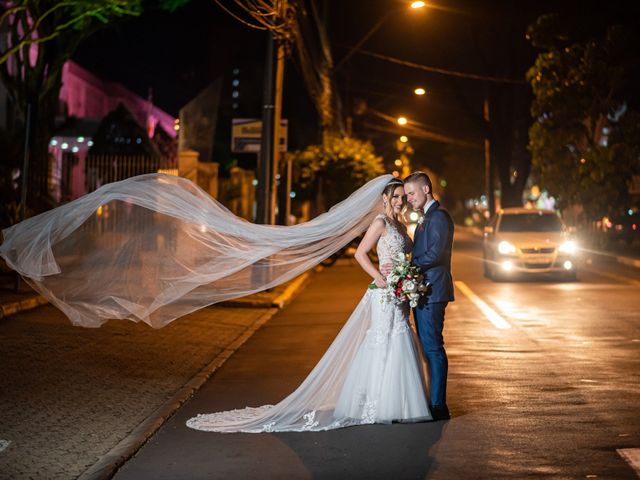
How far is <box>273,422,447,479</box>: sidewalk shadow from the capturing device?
24.2ft

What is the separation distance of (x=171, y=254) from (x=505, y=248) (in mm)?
15852

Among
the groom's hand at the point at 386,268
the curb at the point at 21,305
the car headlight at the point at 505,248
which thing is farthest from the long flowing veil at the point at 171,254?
the car headlight at the point at 505,248

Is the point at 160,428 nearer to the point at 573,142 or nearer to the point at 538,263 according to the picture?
the point at 538,263

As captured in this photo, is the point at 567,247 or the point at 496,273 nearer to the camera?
the point at 567,247

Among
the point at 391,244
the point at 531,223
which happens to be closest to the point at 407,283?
the point at 391,244

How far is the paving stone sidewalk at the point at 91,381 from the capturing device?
311 inches

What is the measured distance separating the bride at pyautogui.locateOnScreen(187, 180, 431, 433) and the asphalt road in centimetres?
20

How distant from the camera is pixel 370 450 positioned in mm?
8016

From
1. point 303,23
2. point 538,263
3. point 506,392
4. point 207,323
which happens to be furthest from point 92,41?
point 506,392

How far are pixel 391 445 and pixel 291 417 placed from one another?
3.70 feet

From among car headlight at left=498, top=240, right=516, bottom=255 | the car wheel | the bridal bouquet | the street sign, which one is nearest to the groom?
the bridal bouquet

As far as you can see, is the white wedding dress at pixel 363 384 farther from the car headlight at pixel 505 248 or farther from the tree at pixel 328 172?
the tree at pixel 328 172

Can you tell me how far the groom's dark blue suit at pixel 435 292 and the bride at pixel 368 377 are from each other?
131mm

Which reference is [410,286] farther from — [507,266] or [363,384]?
[507,266]
